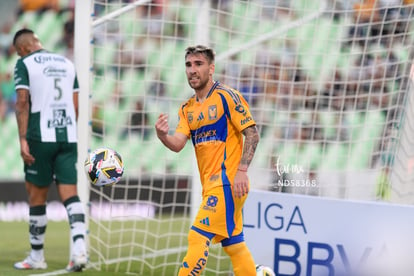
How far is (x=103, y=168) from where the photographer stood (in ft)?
17.0

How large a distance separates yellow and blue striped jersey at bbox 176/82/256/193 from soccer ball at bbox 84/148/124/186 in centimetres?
61

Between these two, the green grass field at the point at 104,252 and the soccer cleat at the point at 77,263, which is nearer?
the soccer cleat at the point at 77,263

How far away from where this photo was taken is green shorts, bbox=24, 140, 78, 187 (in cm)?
663

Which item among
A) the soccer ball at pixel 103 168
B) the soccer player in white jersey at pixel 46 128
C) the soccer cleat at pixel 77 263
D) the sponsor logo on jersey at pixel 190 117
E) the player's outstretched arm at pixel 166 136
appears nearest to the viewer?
the player's outstretched arm at pixel 166 136

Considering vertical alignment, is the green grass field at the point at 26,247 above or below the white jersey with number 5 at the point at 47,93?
below

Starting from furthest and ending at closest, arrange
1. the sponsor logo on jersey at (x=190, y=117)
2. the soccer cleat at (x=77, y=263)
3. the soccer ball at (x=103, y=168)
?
1. the soccer cleat at (x=77, y=263)
2. the soccer ball at (x=103, y=168)
3. the sponsor logo on jersey at (x=190, y=117)

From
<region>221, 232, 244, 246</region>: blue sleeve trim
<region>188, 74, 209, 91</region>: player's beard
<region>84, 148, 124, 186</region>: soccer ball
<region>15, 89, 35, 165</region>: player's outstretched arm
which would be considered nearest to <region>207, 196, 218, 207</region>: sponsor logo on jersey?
<region>221, 232, 244, 246</region>: blue sleeve trim

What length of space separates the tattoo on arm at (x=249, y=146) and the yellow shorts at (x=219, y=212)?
0.18m

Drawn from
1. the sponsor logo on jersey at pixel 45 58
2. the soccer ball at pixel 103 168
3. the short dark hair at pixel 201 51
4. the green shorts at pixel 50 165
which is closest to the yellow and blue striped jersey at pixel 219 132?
the short dark hair at pixel 201 51

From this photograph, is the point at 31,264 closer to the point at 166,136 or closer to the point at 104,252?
the point at 104,252

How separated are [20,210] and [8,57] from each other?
3268mm

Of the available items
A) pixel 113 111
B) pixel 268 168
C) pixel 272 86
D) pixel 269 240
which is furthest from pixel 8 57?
pixel 269 240

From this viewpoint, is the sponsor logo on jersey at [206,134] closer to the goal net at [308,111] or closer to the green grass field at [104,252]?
the goal net at [308,111]

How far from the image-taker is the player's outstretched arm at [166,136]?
4536 millimetres
